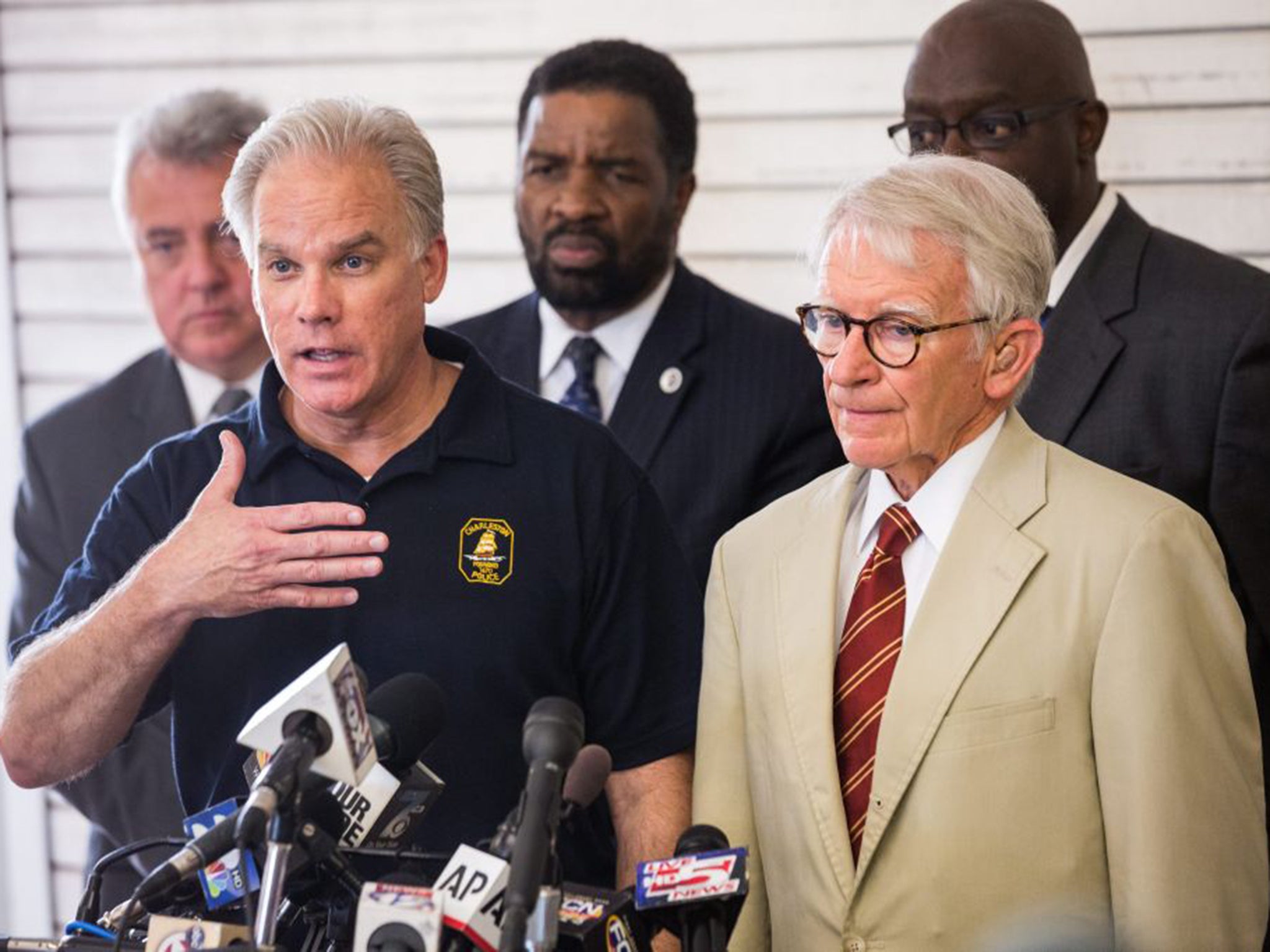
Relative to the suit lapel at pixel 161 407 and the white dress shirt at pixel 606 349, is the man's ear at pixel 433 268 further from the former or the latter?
the suit lapel at pixel 161 407

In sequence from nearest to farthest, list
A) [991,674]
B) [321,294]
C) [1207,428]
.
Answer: [991,674] → [321,294] → [1207,428]

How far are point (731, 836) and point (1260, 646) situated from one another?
1.35m

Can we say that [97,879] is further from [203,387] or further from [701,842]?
[203,387]

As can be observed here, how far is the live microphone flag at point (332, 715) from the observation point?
2000 mm

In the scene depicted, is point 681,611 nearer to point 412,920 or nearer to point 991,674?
point 991,674

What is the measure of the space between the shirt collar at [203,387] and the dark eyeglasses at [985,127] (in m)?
1.72

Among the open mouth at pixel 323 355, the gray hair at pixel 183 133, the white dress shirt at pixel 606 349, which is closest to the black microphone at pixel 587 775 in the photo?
the open mouth at pixel 323 355

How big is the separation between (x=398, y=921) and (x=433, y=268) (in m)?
1.26

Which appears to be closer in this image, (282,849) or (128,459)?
(282,849)

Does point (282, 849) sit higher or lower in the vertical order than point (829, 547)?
lower

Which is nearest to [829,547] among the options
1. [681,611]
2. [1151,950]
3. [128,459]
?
[681,611]

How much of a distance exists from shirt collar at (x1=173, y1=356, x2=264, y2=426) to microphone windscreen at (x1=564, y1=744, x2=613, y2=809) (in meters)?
2.30

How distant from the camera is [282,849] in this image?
1981 millimetres

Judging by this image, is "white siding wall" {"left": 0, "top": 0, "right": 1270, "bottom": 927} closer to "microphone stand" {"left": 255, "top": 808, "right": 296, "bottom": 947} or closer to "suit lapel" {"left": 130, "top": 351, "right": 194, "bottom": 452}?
"suit lapel" {"left": 130, "top": 351, "right": 194, "bottom": 452}
